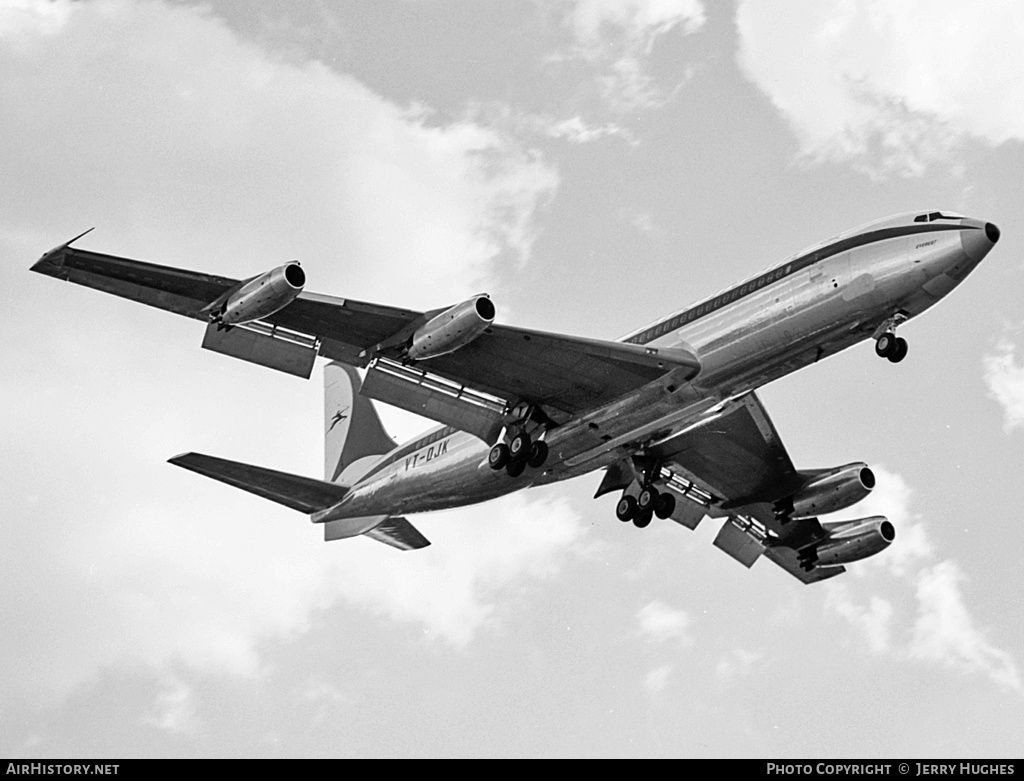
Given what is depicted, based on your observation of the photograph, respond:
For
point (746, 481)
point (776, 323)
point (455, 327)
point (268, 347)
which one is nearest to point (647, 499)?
point (746, 481)

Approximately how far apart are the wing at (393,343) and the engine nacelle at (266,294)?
0.52 meters

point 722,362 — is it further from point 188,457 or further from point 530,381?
point 188,457

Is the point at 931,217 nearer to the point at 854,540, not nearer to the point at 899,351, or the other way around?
the point at 899,351

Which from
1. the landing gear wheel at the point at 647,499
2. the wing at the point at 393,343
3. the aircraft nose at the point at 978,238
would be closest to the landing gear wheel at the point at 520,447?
the wing at the point at 393,343

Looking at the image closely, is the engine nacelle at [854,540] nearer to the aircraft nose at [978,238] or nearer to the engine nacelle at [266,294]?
the aircraft nose at [978,238]

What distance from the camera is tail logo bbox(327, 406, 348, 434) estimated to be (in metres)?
49.8

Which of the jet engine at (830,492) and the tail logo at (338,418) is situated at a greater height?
the tail logo at (338,418)

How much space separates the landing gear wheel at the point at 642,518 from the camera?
40438 mm

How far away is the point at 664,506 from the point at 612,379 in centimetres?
644

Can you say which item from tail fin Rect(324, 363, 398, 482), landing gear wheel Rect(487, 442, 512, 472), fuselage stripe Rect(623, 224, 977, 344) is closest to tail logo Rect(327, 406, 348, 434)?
tail fin Rect(324, 363, 398, 482)

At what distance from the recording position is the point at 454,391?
3722 cm
